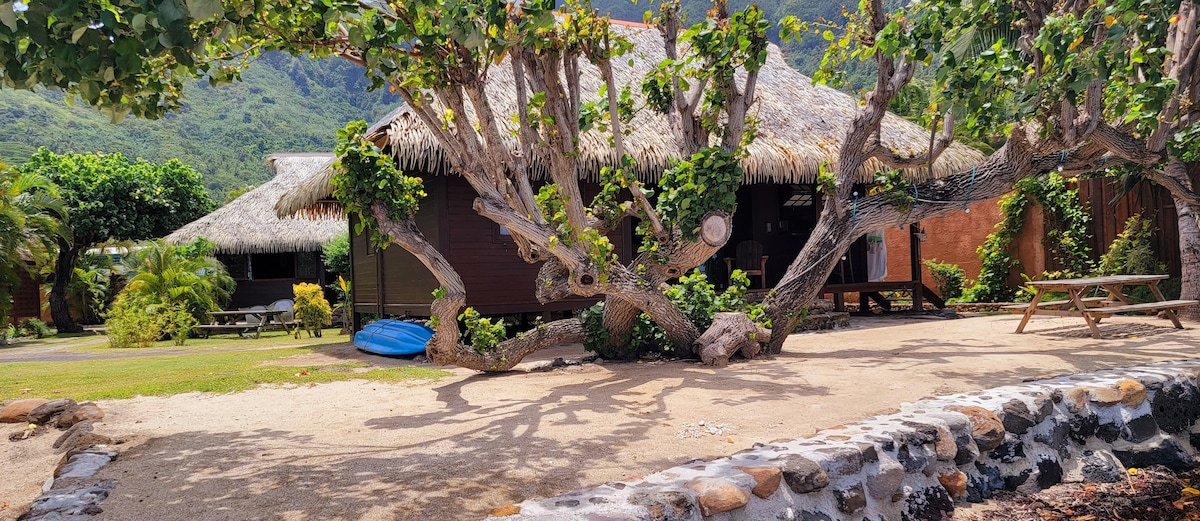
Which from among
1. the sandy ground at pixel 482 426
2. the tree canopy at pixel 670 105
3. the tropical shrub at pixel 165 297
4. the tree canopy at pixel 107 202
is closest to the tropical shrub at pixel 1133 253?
the tree canopy at pixel 670 105

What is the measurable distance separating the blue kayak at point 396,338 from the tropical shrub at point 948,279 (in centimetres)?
976

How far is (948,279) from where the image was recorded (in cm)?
1387

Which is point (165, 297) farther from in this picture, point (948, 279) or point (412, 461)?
point (948, 279)

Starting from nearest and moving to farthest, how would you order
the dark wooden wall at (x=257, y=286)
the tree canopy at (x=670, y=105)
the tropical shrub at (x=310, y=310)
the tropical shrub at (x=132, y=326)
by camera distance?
the tree canopy at (x=670, y=105)
the tropical shrub at (x=132, y=326)
the tropical shrub at (x=310, y=310)
the dark wooden wall at (x=257, y=286)

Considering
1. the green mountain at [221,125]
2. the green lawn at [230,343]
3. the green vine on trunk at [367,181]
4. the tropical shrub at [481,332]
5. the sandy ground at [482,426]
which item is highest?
the green mountain at [221,125]

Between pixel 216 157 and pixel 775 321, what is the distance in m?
43.2

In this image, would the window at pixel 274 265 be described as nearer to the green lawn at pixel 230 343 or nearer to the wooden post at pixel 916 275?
the green lawn at pixel 230 343

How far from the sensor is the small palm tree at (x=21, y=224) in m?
13.7

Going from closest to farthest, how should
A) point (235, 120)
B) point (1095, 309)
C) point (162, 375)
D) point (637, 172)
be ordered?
point (162, 375)
point (1095, 309)
point (637, 172)
point (235, 120)

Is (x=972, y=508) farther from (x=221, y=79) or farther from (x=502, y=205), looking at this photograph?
(x=221, y=79)

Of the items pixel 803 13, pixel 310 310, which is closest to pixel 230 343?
pixel 310 310

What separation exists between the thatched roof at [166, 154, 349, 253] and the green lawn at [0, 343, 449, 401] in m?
9.08

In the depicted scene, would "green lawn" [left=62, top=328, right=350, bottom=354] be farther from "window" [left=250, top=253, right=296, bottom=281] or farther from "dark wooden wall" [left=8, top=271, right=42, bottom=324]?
"dark wooden wall" [left=8, top=271, right=42, bottom=324]

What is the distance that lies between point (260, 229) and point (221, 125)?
33.8 meters
